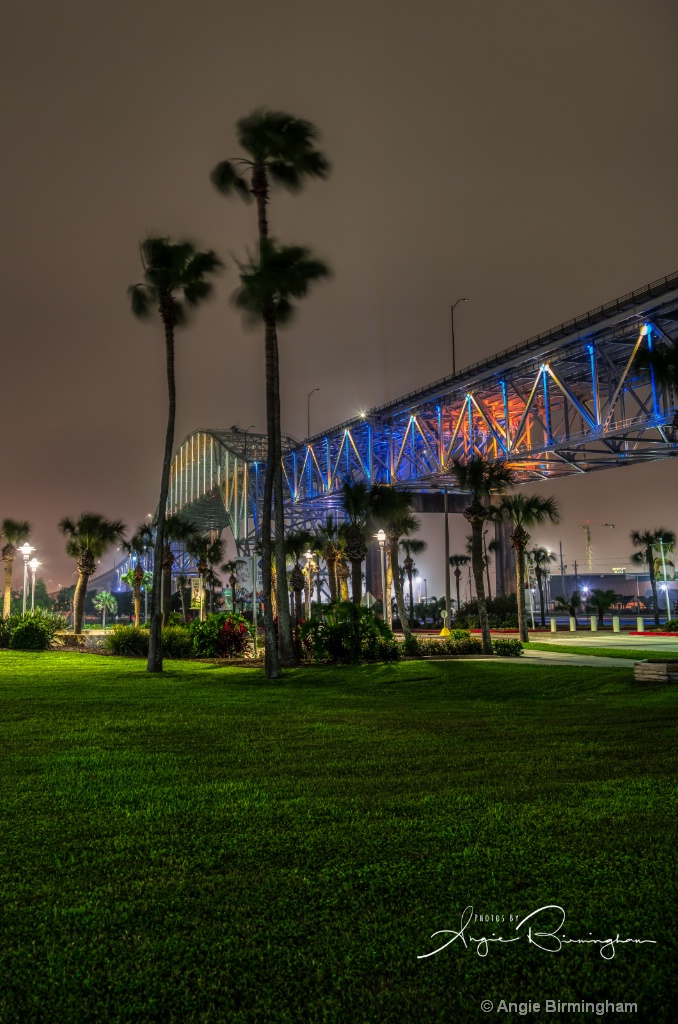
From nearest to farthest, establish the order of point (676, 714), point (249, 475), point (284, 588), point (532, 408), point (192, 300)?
point (676, 714) → point (284, 588) → point (192, 300) → point (532, 408) → point (249, 475)

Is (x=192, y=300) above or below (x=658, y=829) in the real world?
above

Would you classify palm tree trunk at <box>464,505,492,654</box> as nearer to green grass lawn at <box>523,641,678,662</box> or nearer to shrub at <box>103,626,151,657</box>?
green grass lawn at <box>523,641,678,662</box>

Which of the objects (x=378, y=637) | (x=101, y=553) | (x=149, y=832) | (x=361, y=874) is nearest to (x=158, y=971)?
(x=361, y=874)

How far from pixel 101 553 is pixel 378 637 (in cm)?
2738

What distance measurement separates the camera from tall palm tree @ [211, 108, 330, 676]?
957 inches

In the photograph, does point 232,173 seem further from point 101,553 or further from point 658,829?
point 101,553

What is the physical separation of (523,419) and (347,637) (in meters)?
26.0

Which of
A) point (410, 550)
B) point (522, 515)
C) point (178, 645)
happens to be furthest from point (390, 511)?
point (410, 550)

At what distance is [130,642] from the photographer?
3381cm

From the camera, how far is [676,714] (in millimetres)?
13180

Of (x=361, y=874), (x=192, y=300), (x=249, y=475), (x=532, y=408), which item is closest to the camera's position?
(x=361, y=874)

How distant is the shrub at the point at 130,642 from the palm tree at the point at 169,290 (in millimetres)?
7376

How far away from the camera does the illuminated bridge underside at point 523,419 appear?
131 ft

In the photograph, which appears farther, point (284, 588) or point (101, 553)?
point (101, 553)
